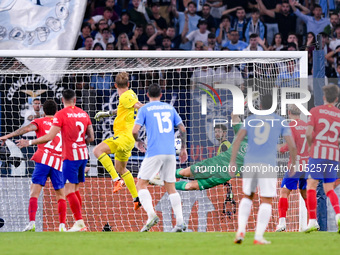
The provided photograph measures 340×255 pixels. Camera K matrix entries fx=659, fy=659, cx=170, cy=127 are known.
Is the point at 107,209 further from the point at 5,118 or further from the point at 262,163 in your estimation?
the point at 262,163

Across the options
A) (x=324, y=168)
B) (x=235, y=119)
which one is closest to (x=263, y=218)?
(x=324, y=168)

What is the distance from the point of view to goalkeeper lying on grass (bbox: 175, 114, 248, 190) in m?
10.8

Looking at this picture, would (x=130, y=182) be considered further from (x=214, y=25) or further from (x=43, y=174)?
(x=214, y=25)

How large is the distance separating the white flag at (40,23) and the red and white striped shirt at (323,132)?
670 centimetres

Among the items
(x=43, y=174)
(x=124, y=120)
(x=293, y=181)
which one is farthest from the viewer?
(x=124, y=120)

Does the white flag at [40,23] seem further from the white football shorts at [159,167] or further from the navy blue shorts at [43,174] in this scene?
the white football shorts at [159,167]

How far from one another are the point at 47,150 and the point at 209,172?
2.78m

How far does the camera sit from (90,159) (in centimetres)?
1206

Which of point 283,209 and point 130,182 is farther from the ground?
point 130,182

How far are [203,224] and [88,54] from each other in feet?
11.6

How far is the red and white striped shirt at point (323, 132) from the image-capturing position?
860cm

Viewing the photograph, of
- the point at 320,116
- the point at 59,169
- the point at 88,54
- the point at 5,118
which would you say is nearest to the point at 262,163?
the point at 320,116

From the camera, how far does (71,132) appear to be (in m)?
9.55

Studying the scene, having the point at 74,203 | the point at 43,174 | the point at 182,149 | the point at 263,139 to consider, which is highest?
the point at 263,139
